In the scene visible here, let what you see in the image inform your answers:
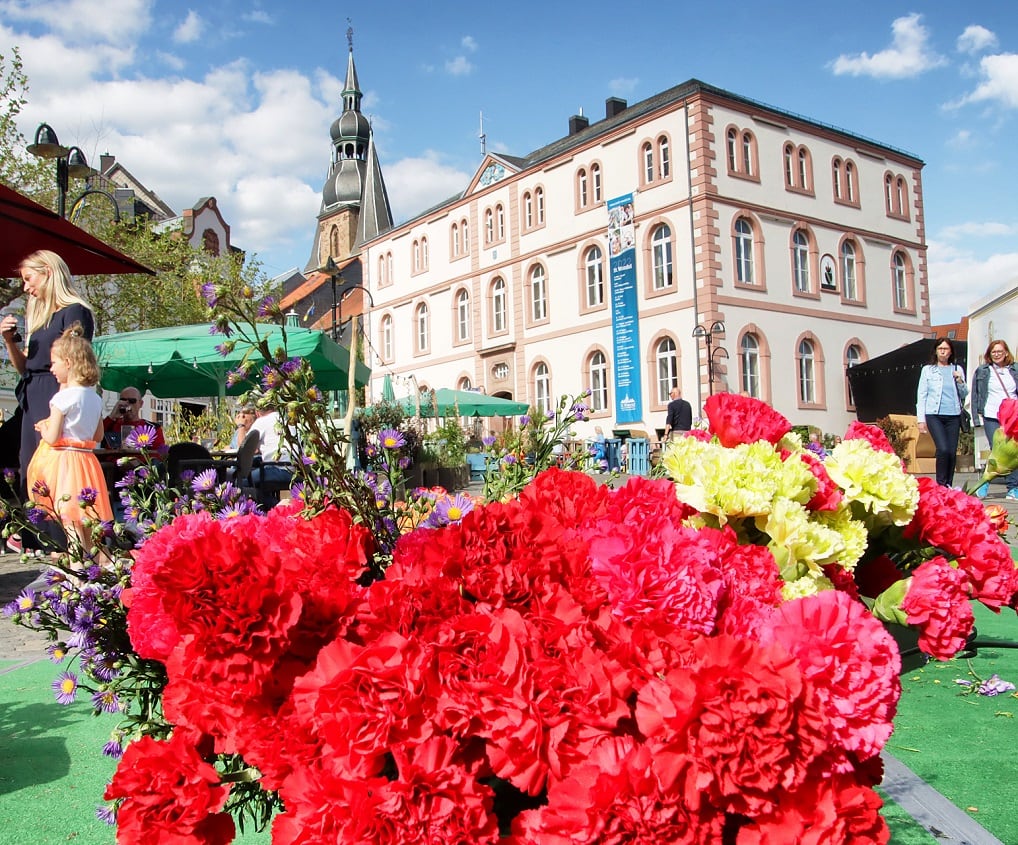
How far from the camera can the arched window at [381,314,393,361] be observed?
42875 millimetres

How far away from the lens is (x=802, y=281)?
3045cm

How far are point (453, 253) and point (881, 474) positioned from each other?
38190 millimetres

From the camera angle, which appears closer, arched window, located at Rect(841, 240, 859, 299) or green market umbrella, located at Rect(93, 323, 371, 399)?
green market umbrella, located at Rect(93, 323, 371, 399)

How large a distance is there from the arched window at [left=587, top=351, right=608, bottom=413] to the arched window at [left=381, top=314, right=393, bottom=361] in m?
14.2

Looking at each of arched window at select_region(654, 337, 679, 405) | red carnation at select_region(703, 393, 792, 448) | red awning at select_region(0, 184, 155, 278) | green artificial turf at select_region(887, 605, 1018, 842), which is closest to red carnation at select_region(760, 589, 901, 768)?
red carnation at select_region(703, 393, 792, 448)

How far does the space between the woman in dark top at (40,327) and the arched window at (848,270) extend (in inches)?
1190

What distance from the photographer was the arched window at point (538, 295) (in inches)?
1331

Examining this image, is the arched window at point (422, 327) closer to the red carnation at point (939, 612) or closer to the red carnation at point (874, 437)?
the red carnation at point (874, 437)

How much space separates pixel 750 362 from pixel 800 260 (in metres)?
4.78

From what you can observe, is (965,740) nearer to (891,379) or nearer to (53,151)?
(53,151)

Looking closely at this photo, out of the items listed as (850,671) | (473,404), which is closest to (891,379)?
(473,404)

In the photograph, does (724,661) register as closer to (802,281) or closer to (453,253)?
(802,281)

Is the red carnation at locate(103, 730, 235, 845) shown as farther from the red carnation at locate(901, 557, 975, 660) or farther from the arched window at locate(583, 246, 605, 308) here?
the arched window at locate(583, 246, 605, 308)

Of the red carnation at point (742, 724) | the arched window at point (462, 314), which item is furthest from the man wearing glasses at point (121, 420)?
the arched window at point (462, 314)
